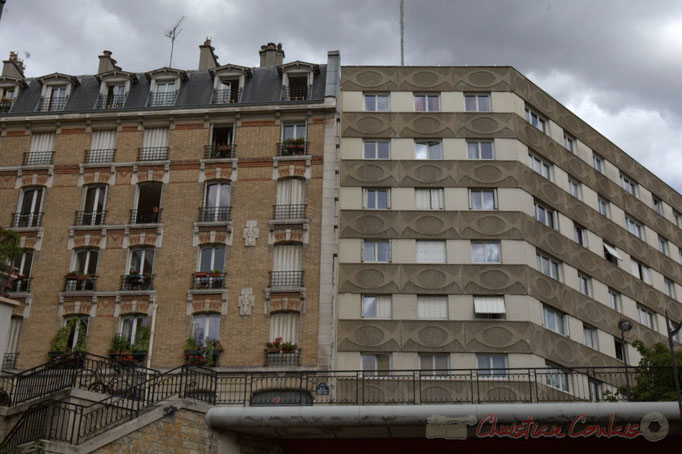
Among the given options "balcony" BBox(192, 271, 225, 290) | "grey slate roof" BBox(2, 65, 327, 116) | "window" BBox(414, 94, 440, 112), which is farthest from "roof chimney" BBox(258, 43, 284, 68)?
"balcony" BBox(192, 271, 225, 290)

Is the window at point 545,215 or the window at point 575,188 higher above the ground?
the window at point 575,188

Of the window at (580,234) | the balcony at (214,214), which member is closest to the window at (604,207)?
A: the window at (580,234)

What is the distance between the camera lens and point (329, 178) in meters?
32.5

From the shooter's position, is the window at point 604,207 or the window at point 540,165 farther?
the window at point 604,207

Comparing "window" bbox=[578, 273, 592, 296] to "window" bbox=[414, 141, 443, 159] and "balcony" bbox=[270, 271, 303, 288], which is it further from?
"balcony" bbox=[270, 271, 303, 288]

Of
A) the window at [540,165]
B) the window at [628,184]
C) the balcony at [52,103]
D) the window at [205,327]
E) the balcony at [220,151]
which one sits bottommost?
the window at [205,327]

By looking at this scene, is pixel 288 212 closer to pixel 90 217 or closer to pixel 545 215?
pixel 90 217

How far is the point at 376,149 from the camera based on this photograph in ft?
117

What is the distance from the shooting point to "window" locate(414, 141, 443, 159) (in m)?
35.4

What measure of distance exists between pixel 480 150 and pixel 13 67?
22172 mm

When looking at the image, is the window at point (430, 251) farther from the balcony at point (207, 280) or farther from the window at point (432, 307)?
the balcony at point (207, 280)

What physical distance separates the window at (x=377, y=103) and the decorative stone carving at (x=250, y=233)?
8028 millimetres

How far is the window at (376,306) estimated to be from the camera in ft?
107

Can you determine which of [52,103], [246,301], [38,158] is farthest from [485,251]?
[52,103]
